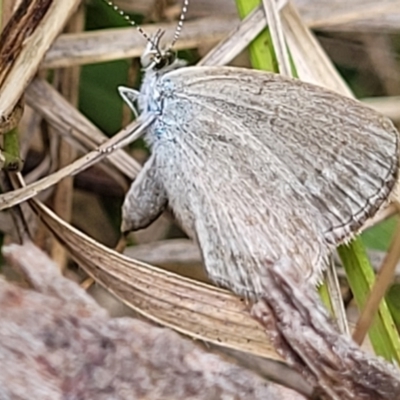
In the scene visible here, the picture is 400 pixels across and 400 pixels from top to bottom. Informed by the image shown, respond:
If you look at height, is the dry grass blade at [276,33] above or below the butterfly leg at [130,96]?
above

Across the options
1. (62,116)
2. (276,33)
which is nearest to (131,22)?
(62,116)

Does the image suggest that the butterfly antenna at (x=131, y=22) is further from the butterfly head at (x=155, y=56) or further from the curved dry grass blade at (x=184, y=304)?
the curved dry grass blade at (x=184, y=304)

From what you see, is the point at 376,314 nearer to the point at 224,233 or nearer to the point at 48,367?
the point at 224,233

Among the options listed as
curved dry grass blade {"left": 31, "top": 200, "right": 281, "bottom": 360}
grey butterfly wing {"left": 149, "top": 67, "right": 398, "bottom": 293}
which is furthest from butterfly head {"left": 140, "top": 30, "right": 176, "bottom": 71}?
curved dry grass blade {"left": 31, "top": 200, "right": 281, "bottom": 360}

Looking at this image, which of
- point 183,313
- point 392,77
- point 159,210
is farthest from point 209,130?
point 392,77

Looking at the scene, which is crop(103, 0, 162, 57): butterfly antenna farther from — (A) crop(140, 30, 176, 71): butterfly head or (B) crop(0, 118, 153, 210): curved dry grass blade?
(B) crop(0, 118, 153, 210): curved dry grass blade

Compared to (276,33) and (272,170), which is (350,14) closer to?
(276,33)

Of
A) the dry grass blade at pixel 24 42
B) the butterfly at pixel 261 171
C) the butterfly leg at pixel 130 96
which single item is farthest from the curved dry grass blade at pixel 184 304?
the butterfly leg at pixel 130 96

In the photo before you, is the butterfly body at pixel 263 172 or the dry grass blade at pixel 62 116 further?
the dry grass blade at pixel 62 116
